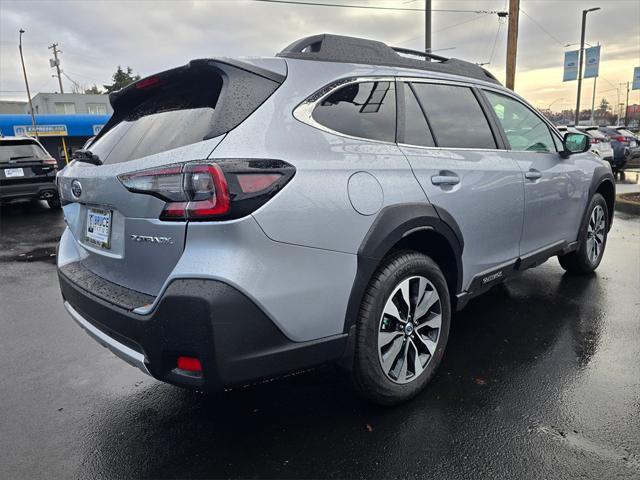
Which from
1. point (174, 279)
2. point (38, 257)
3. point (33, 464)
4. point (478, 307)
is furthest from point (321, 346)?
point (38, 257)

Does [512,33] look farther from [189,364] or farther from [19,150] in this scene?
[189,364]

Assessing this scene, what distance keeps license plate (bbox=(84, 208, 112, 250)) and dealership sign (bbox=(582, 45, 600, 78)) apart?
33.0 metres

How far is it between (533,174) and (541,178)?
0.16m

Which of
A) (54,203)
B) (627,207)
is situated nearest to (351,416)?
(627,207)

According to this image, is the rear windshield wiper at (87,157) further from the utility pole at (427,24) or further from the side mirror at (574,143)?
the utility pole at (427,24)

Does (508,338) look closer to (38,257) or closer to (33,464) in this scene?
(33,464)

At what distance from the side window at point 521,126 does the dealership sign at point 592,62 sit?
30.0 meters

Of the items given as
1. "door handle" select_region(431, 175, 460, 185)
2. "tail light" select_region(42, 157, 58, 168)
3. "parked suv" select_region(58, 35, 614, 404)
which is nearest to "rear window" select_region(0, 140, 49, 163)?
"tail light" select_region(42, 157, 58, 168)

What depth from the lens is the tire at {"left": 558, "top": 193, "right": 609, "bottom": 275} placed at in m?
4.60

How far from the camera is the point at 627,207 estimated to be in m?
8.91

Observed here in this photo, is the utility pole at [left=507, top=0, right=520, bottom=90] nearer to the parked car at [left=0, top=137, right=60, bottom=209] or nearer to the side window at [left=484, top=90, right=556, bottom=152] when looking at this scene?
the side window at [left=484, top=90, right=556, bottom=152]

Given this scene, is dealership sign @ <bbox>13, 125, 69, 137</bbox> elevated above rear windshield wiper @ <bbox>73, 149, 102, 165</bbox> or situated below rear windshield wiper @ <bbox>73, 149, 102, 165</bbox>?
above

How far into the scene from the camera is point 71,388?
295 cm

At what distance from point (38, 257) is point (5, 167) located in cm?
404
